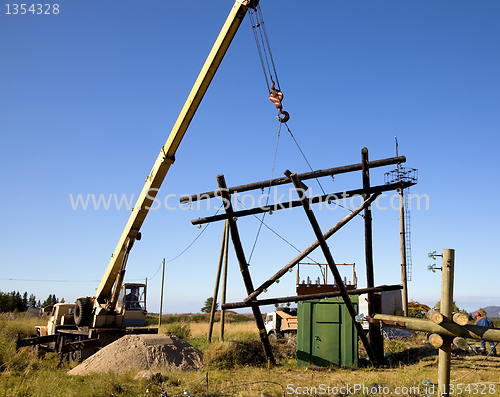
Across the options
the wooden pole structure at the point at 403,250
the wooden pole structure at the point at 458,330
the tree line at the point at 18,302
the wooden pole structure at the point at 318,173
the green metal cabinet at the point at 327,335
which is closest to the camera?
the wooden pole structure at the point at 458,330

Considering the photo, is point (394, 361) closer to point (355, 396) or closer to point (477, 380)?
point (477, 380)

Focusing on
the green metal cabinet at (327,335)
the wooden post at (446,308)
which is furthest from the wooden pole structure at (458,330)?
the green metal cabinet at (327,335)

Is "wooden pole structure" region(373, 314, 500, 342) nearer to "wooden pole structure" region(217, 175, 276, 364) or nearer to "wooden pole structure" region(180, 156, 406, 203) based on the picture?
"wooden pole structure" region(180, 156, 406, 203)

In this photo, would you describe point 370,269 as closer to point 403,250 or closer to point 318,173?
point 318,173

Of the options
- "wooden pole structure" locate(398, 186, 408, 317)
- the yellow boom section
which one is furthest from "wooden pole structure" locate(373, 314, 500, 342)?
"wooden pole structure" locate(398, 186, 408, 317)

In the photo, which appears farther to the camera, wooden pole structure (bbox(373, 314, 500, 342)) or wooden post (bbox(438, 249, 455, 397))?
wooden post (bbox(438, 249, 455, 397))

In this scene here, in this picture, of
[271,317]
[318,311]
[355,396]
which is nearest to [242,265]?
[318,311]

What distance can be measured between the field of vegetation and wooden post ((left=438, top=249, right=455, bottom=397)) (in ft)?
5.67

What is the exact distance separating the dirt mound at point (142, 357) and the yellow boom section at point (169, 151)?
3.31 meters

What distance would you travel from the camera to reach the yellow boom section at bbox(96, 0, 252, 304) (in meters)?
13.4

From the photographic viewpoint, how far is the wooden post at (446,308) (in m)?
6.55

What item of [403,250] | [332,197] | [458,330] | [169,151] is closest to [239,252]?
[332,197]

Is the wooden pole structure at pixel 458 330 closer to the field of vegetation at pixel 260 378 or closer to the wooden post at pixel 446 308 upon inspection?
the wooden post at pixel 446 308

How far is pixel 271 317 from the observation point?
883 inches
